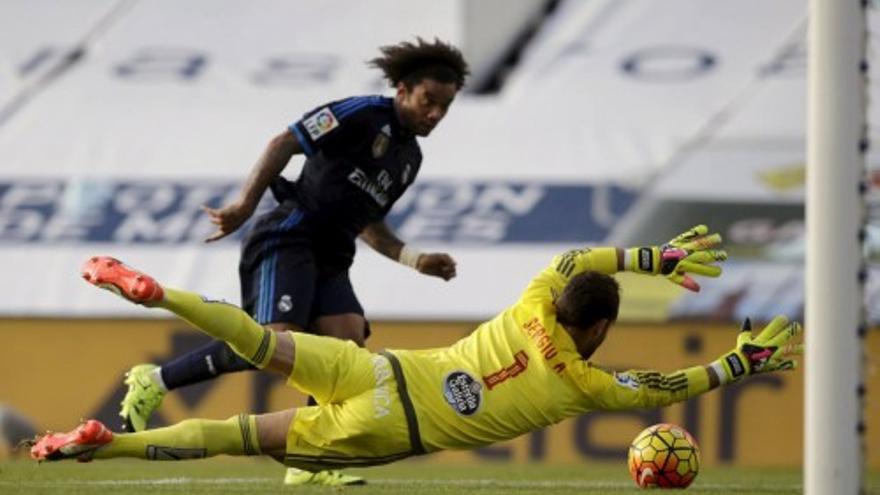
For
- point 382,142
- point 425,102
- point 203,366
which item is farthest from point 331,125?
point 203,366

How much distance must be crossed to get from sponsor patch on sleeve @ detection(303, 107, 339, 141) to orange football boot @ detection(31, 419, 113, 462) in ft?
6.55

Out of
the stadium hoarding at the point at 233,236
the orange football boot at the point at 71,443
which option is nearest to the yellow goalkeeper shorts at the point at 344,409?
the orange football boot at the point at 71,443

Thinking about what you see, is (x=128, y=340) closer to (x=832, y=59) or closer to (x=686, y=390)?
(x=686, y=390)

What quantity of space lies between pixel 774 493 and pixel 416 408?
2110 mm

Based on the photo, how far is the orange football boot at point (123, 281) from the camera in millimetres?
6969

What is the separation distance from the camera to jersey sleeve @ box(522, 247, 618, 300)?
300 inches

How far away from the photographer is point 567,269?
7.74 m

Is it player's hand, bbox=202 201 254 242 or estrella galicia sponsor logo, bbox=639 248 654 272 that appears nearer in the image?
estrella galicia sponsor logo, bbox=639 248 654 272

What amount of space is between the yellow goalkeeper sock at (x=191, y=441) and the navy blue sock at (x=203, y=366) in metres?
1.51

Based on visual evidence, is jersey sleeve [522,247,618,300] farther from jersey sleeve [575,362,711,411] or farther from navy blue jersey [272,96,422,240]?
navy blue jersey [272,96,422,240]

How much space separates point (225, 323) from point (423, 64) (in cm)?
196

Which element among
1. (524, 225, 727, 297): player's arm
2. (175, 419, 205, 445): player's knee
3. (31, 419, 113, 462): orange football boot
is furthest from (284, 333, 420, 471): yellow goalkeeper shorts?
(524, 225, 727, 297): player's arm

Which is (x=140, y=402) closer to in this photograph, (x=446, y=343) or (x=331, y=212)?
(x=331, y=212)

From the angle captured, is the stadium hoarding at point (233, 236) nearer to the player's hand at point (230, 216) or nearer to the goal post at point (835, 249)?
the player's hand at point (230, 216)
